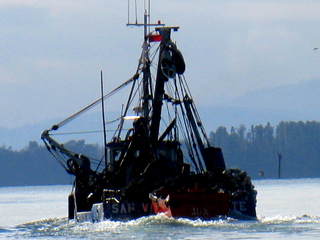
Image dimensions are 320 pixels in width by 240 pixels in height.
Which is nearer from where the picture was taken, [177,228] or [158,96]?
[177,228]

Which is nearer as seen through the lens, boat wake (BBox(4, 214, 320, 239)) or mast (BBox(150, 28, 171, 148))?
boat wake (BBox(4, 214, 320, 239))

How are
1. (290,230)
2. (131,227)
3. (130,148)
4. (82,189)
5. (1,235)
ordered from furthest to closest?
(82,189)
(130,148)
(1,235)
(131,227)
(290,230)

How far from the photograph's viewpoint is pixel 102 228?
3597cm

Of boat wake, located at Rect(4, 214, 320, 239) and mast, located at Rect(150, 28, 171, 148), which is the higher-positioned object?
mast, located at Rect(150, 28, 171, 148)

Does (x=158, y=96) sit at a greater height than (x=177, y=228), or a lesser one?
greater

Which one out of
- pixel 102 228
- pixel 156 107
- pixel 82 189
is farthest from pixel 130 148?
pixel 102 228

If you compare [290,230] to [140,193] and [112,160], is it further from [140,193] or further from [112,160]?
[112,160]

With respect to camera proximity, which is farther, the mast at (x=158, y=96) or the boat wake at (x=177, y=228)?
the mast at (x=158, y=96)

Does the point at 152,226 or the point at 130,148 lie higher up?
the point at 130,148

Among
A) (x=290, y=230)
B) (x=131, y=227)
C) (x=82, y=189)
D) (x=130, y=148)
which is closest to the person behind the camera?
(x=290, y=230)

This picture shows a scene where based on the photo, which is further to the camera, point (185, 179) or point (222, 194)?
point (185, 179)

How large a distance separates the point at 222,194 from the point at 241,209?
15.7ft

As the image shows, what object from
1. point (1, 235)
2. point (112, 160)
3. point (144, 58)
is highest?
point (144, 58)

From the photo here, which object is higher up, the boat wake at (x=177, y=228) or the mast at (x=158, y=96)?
the mast at (x=158, y=96)
